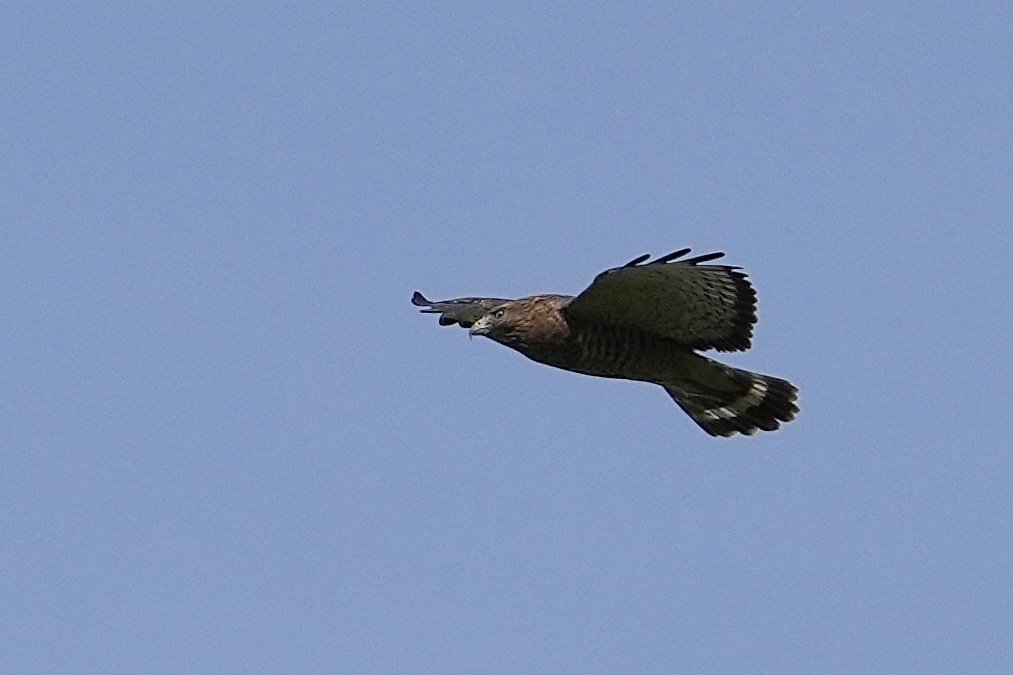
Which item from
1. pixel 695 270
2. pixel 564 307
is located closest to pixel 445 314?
pixel 564 307

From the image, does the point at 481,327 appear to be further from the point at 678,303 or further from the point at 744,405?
the point at 744,405

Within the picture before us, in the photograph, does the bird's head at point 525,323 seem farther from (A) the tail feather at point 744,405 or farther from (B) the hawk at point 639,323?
(A) the tail feather at point 744,405

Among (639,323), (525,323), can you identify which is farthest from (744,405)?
(525,323)

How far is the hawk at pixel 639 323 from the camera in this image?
1041 cm

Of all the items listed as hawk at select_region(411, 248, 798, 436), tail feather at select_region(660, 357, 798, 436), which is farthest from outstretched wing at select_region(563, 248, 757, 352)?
tail feather at select_region(660, 357, 798, 436)

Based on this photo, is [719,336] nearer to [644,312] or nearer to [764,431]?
[644,312]

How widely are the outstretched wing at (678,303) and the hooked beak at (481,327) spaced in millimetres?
516

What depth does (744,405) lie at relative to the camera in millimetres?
12203

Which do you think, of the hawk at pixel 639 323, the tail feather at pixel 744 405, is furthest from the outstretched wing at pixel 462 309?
the tail feather at pixel 744 405

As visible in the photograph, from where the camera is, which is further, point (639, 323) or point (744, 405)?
point (744, 405)

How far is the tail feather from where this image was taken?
1201cm

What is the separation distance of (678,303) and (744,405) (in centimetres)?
180

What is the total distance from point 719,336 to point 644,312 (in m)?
0.57

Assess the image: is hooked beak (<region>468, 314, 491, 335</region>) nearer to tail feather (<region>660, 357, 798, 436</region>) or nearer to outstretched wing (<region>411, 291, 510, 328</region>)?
outstretched wing (<region>411, 291, 510, 328</region>)
